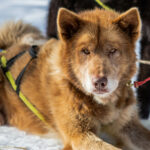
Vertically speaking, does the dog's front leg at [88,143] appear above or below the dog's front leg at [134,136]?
above

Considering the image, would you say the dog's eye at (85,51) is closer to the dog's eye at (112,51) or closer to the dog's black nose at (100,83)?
the dog's eye at (112,51)

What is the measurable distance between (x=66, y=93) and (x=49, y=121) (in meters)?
0.47

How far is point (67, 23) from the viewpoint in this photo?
2605 millimetres

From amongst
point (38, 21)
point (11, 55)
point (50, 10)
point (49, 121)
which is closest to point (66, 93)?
point (49, 121)

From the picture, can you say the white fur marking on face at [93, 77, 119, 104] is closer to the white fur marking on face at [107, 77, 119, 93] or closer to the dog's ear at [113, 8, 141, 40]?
the white fur marking on face at [107, 77, 119, 93]

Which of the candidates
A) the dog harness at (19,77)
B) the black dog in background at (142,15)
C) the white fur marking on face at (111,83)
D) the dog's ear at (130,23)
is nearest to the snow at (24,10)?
the black dog in background at (142,15)

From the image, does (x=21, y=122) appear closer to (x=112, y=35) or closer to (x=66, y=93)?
(x=66, y=93)

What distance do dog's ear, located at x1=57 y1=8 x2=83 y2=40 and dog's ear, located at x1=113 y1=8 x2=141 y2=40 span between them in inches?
14.0

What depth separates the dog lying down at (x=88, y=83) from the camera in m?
2.50

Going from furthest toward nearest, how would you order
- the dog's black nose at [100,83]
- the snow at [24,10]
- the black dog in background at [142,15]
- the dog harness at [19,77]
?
1. the snow at [24,10]
2. the black dog in background at [142,15]
3. the dog harness at [19,77]
4. the dog's black nose at [100,83]

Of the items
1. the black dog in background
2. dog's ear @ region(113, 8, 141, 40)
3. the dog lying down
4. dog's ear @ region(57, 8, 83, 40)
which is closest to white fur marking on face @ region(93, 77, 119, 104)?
the dog lying down

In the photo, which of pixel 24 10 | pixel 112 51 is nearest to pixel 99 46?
pixel 112 51

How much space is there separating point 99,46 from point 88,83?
35 cm

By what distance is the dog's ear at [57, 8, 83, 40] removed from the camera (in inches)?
99.7
